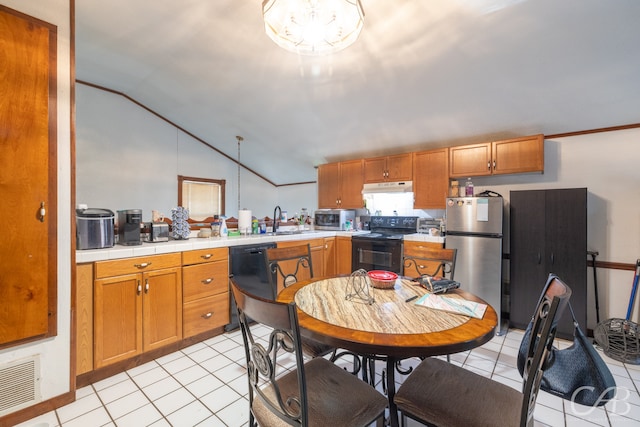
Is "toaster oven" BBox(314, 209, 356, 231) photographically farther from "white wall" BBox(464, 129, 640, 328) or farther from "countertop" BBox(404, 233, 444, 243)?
"white wall" BBox(464, 129, 640, 328)

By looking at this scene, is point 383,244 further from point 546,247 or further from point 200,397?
point 200,397

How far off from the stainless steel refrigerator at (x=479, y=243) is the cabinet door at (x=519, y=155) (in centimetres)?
48

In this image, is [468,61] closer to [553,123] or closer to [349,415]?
[553,123]

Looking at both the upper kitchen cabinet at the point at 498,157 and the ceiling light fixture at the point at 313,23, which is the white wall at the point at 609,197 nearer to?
the upper kitchen cabinet at the point at 498,157

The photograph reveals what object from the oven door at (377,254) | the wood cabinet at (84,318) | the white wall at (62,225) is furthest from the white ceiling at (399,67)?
the wood cabinet at (84,318)

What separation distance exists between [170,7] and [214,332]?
3095 mm

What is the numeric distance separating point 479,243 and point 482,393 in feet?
7.08

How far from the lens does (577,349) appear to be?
5.16 feet

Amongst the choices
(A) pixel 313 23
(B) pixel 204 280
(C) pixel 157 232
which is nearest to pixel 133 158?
(C) pixel 157 232

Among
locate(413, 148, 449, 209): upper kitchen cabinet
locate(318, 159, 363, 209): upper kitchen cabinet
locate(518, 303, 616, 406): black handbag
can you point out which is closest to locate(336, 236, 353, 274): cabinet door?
locate(318, 159, 363, 209): upper kitchen cabinet

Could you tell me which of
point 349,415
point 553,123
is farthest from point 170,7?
point 553,123

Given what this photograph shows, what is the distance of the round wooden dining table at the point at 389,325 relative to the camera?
98 cm

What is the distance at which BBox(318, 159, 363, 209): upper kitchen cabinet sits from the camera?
431 cm

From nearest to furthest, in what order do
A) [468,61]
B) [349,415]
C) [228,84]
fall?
[349,415]
[468,61]
[228,84]
